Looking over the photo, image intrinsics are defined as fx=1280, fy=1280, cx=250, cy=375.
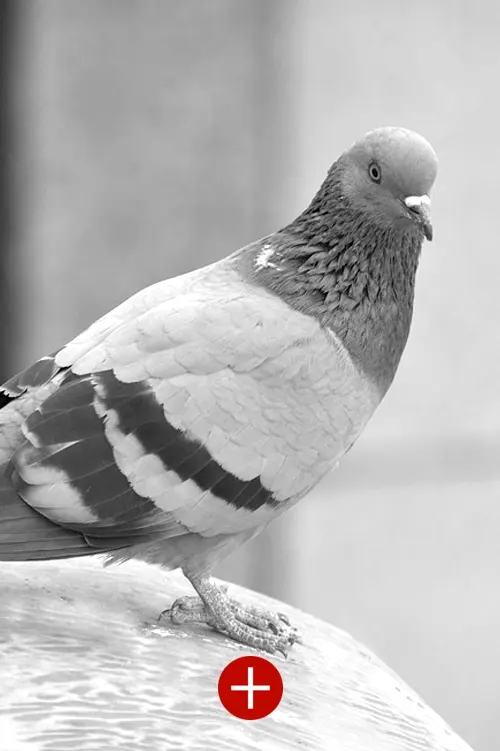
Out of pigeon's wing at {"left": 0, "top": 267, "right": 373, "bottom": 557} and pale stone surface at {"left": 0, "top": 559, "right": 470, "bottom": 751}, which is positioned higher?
pigeon's wing at {"left": 0, "top": 267, "right": 373, "bottom": 557}

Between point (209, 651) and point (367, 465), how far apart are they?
2.62m

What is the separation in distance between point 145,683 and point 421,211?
32.6 inches

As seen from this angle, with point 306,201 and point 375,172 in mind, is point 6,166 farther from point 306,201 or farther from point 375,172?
point 375,172

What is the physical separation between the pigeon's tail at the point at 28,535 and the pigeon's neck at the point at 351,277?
0.54 metres

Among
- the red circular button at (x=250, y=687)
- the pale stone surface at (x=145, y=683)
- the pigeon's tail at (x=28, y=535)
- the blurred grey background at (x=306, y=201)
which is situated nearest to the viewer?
the pale stone surface at (x=145, y=683)

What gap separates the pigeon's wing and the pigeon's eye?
254mm

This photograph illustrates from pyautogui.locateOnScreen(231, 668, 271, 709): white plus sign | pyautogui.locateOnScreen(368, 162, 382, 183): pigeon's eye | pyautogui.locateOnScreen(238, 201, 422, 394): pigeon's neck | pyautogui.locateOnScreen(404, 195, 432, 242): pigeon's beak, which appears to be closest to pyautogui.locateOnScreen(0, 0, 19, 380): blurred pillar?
pyautogui.locateOnScreen(238, 201, 422, 394): pigeon's neck

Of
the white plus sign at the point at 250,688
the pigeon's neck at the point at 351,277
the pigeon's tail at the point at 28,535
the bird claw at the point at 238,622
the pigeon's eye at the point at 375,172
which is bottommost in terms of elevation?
the bird claw at the point at 238,622

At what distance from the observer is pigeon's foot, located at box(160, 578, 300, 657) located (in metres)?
2.14

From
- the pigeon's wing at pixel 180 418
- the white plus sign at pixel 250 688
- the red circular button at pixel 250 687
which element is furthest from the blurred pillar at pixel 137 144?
the white plus sign at pixel 250 688

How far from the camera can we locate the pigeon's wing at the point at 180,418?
77.0 inches

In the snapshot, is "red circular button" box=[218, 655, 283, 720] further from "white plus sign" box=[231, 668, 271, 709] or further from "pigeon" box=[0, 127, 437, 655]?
"pigeon" box=[0, 127, 437, 655]

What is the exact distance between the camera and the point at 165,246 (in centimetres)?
459

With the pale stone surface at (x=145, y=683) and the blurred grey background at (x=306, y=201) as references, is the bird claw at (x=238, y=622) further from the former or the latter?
the blurred grey background at (x=306, y=201)
